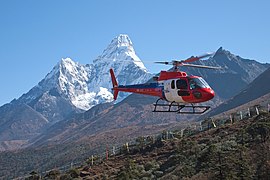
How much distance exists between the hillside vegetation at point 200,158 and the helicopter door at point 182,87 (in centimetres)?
455

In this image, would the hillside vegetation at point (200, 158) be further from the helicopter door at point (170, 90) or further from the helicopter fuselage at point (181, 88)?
the helicopter door at point (170, 90)

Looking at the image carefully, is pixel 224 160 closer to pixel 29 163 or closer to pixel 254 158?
pixel 254 158

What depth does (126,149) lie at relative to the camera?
207ft

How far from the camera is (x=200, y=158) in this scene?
3712 centimetres

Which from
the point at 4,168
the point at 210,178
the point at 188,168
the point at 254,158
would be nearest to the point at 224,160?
the point at 210,178

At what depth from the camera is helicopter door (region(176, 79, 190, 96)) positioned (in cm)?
2835

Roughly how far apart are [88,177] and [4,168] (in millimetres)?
151023

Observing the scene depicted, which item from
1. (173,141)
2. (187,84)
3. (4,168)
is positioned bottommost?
(4,168)

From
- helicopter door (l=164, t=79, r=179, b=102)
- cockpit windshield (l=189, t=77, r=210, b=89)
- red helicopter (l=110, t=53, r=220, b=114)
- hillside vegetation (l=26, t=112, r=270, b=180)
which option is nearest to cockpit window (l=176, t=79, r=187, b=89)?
red helicopter (l=110, t=53, r=220, b=114)

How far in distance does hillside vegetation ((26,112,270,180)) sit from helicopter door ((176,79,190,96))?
455 cm

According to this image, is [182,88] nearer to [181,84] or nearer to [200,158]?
[181,84]

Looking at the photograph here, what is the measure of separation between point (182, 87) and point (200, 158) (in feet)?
35.1

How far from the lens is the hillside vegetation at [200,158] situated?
90.8ft

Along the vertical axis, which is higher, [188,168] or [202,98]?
[202,98]
